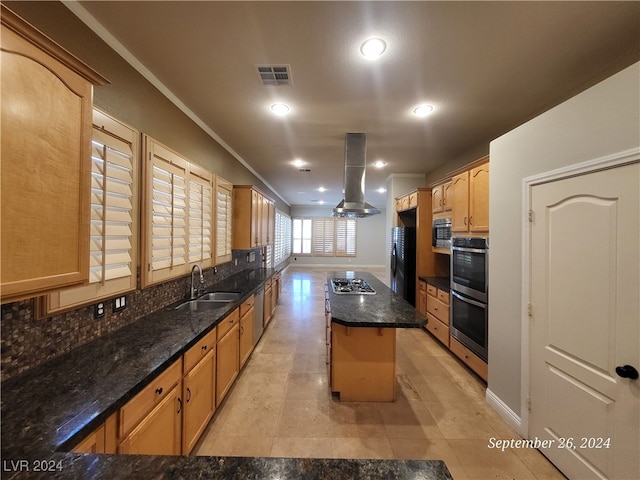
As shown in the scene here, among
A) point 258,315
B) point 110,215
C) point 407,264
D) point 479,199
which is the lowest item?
point 258,315

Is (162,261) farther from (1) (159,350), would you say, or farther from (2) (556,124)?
(2) (556,124)

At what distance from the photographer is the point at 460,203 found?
3.11 metres

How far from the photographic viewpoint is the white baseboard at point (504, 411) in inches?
78.4

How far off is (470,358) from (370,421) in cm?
150

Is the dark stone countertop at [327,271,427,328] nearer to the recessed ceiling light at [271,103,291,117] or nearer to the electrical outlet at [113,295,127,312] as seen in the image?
the electrical outlet at [113,295,127,312]

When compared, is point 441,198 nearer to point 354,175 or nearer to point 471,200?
point 471,200

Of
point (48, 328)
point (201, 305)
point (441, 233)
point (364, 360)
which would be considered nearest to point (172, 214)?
point (201, 305)

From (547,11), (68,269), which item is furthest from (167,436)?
(547,11)

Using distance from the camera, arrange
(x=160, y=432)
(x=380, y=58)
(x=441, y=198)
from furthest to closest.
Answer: (x=441, y=198) < (x=380, y=58) < (x=160, y=432)

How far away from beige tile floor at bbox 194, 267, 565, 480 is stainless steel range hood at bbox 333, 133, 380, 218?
2059mm

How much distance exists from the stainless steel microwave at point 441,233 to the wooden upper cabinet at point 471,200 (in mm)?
264

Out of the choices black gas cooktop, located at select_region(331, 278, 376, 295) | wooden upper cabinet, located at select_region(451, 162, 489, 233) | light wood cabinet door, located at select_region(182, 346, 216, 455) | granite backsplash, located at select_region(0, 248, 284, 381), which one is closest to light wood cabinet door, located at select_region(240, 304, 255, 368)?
light wood cabinet door, located at select_region(182, 346, 216, 455)

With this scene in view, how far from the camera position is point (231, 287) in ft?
10.5

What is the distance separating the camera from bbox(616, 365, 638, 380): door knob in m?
1.27
